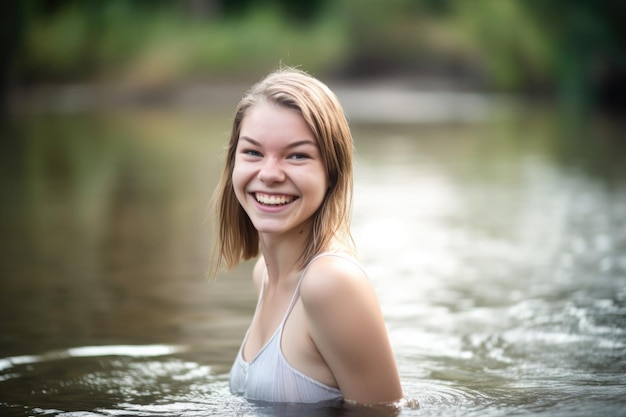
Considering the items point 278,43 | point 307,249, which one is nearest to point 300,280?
point 307,249

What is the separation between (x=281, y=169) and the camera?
11.3 feet

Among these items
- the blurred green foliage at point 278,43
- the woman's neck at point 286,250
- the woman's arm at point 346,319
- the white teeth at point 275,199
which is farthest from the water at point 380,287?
the blurred green foliage at point 278,43

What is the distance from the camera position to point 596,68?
24641 mm

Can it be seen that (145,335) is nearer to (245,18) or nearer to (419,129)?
(419,129)

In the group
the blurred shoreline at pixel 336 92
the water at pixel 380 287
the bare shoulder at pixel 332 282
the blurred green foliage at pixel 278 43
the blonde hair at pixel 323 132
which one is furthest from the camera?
the blurred green foliage at pixel 278 43

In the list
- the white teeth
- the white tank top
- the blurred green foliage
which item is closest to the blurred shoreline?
the blurred green foliage

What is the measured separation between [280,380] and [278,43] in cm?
3175

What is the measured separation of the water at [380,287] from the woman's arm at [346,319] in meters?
0.16

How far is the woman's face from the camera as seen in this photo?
3.43 m

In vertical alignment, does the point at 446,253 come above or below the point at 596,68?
below

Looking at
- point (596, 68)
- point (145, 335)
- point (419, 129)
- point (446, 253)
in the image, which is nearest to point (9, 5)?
point (419, 129)

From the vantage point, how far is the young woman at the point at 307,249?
3301mm

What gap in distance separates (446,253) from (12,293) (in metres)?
2.90

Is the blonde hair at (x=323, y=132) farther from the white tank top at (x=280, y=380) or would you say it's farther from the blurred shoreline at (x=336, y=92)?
the blurred shoreline at (x=336, y=92)
